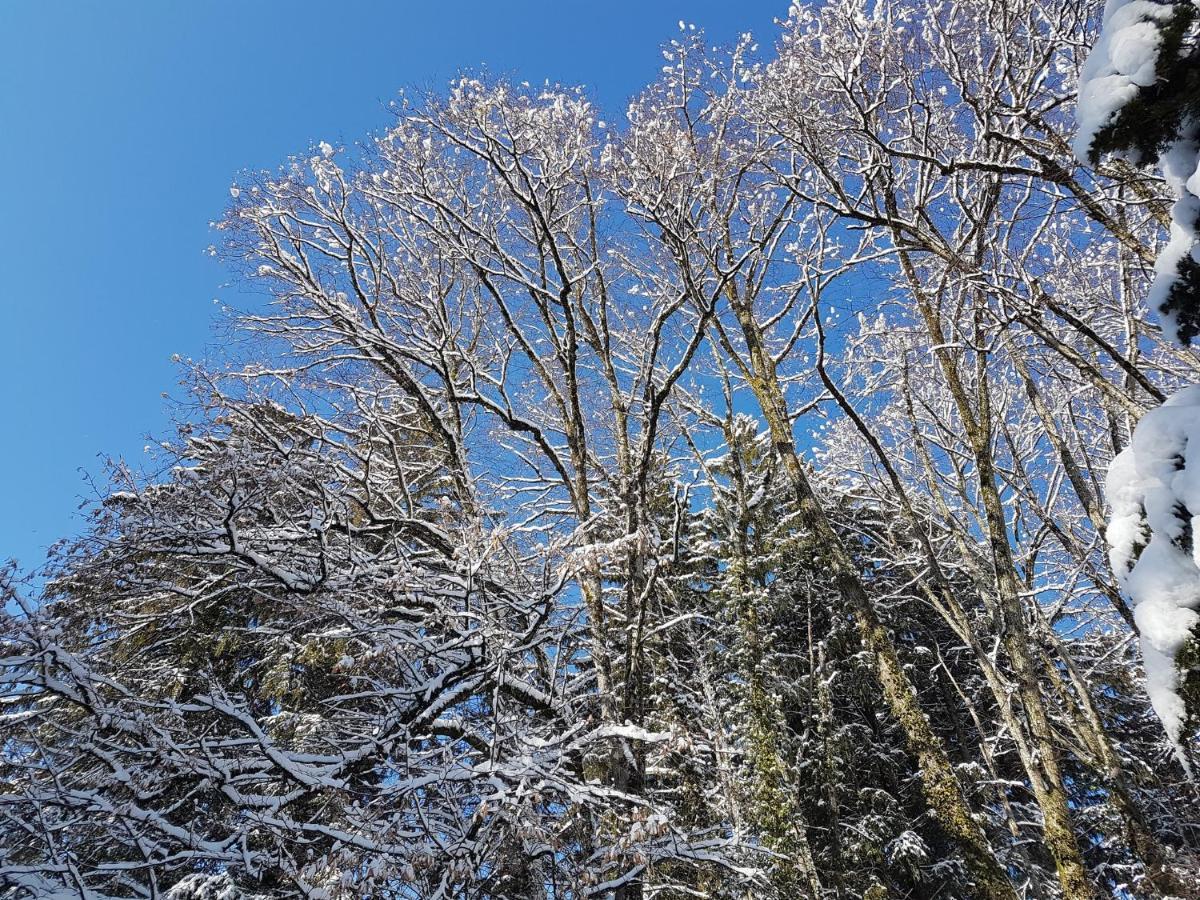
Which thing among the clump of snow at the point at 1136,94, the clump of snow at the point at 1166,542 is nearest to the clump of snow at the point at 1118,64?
the clump of snow at the point at 1136,94

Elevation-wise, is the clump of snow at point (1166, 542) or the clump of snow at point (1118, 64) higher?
the clump of snow at point (1118, 64)

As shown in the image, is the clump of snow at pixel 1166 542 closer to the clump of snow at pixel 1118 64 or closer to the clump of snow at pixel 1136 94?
the clump of snow at pixel 1136 94

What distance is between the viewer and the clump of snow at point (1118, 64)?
2.71 metres

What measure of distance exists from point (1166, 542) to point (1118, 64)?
2.06m

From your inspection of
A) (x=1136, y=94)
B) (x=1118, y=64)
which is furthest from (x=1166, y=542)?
(x=1118, y=64)

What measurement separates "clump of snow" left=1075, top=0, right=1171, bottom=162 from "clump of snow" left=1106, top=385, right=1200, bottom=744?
1.26 meters

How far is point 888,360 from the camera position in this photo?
892cm

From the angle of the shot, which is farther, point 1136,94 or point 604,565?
point 604,565

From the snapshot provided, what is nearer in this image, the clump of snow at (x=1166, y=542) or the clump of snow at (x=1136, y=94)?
the clump of snow at (x=1166, y=542)

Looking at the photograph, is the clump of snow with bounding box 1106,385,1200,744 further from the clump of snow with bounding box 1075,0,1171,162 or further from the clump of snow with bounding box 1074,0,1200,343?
the clump of snow with bounding box 1075,0,1171,162

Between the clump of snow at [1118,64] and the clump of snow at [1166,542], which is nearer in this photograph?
the clump of snow at [1166,542]

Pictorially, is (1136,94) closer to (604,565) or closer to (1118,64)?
(1118,64)

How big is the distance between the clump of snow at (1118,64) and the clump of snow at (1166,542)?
1.26 meters

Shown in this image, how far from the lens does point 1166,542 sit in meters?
2.50
